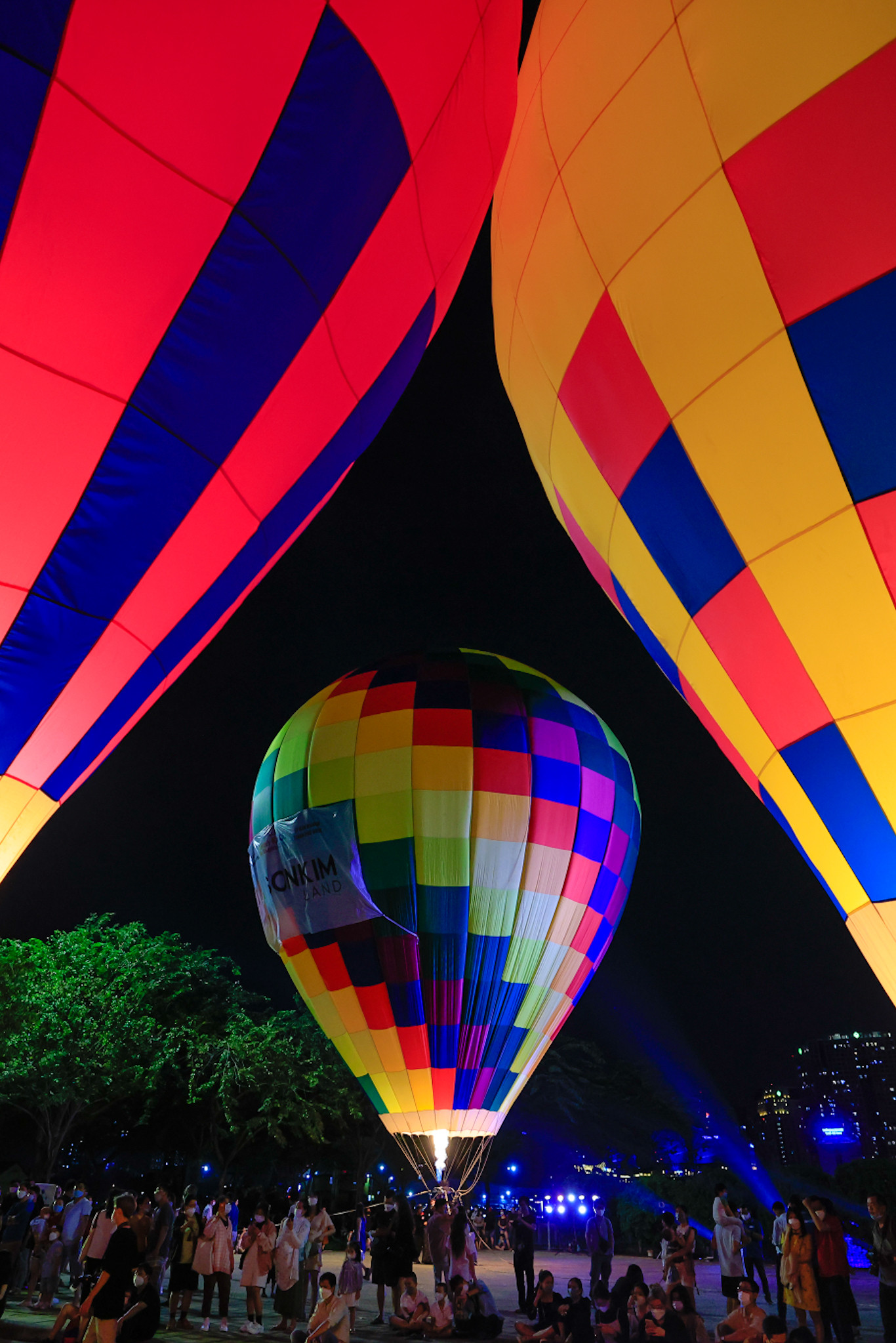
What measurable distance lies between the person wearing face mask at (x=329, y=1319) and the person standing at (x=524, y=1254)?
9.01 ft

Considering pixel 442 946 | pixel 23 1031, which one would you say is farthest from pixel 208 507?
pixel 23 1031

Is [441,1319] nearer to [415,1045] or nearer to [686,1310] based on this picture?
[686,1310]

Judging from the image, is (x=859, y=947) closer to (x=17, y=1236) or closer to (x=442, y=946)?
(x=442, y=946)

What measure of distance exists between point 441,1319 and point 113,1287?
3.42 metres

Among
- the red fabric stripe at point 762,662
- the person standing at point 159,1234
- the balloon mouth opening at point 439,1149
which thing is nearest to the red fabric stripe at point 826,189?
the red fabric stripe at point 762,662

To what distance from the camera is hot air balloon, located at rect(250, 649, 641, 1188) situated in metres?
9.28

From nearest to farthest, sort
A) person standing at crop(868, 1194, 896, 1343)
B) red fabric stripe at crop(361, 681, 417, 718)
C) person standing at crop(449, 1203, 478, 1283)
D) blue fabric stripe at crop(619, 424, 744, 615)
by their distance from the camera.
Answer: blue fabric stripe at crop(619, 424, 744, 615)
person standing at crop(868, 1194, 896, 1343)
person standing at crop(449, 1203, 478, 1283)
red fabric stripe at crop(361, 681, 417, 718)

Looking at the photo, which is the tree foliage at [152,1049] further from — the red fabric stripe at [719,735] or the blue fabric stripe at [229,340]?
the blue fabric stripe at [229,340]

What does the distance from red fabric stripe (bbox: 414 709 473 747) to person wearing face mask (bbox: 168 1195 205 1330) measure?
4.67 m

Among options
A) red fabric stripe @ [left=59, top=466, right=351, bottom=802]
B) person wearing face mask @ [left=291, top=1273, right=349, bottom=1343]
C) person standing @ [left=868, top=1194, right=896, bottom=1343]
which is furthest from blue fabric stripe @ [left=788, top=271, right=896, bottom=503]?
person wearing face mask @ [left=291, top=1273, right=349, bottom=1343]

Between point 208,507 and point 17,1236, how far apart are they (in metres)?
8.04

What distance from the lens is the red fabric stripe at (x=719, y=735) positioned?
5.07m

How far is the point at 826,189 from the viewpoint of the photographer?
157 inches

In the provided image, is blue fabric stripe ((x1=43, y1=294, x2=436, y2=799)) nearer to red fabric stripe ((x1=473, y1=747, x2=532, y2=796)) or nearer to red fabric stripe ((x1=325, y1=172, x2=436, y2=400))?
red fabric stripe ((x1=325, y1=172, x2=436, y2=400))
